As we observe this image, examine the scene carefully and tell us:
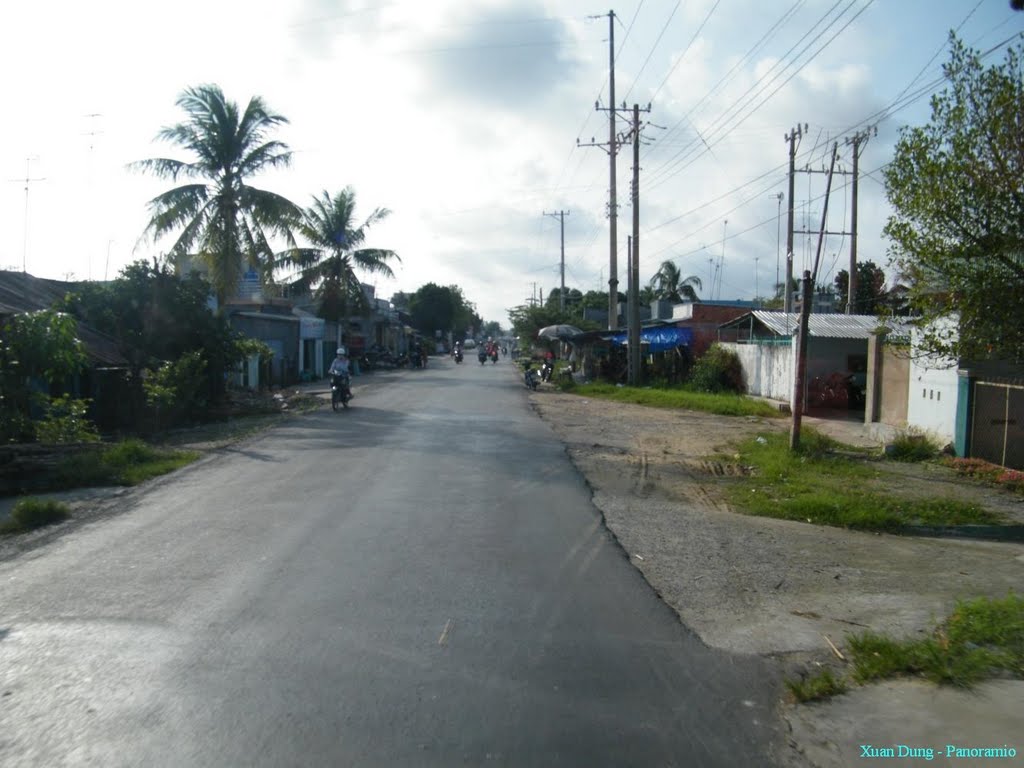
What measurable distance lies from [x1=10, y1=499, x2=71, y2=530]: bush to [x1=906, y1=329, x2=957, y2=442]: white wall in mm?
13055

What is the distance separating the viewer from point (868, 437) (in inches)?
690

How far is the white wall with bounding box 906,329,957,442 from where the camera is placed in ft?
48.4

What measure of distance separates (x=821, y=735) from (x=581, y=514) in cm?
539

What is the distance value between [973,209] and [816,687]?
738cm

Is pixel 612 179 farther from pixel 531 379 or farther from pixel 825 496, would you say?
pixel 825 496

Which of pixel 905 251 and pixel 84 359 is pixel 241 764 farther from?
pixel 84 359

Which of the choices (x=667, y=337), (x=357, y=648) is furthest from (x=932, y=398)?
(x=667, y=337)

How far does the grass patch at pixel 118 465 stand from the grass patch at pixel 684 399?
50.5 feet

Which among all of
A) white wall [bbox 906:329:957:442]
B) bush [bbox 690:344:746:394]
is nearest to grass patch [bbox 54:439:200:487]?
white wall [bbox 906:329:957:442]

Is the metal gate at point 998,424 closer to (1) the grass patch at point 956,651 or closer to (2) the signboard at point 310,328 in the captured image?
(1) the grass patch at point 956,651

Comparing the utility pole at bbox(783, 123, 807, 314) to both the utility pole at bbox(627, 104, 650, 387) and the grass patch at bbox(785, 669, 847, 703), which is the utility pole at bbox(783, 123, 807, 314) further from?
the grass patch at bbox(785, 669, 847, 703)

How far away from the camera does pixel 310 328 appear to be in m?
38.8

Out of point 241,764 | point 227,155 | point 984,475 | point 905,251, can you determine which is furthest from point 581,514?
point 227,155

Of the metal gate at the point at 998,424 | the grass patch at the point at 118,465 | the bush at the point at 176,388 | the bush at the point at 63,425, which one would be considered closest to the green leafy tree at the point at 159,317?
the bush at the point at 176,388
